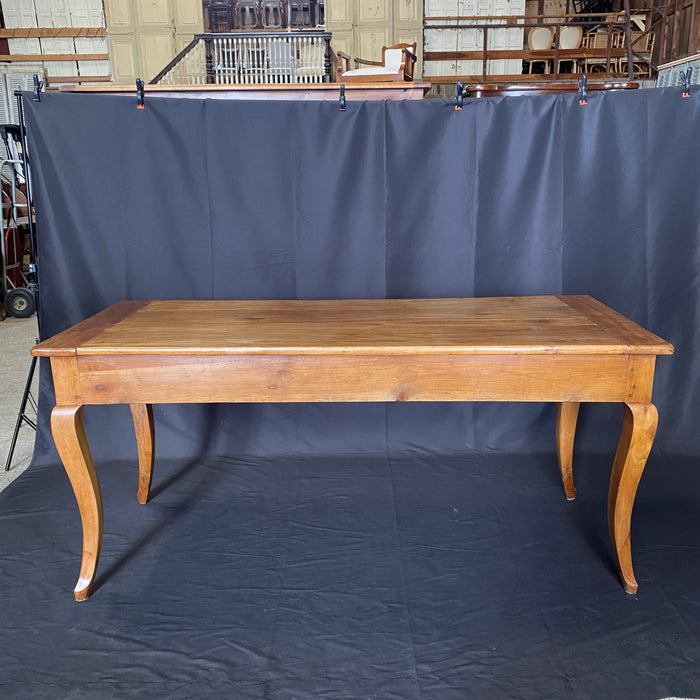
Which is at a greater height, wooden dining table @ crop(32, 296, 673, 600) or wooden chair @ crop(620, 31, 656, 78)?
wooden chair @ crop(620, 31, 656, 78)

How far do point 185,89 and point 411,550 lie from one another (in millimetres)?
3754

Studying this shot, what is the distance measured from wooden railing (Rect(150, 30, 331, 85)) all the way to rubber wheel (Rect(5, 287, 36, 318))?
3780 millimetres

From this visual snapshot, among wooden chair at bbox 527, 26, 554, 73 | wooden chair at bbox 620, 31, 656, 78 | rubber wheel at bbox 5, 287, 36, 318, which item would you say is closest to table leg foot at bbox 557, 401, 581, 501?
rubber wheel at bbox 5, 287, 36, 318

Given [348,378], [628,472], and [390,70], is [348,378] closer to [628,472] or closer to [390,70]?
[628,472]

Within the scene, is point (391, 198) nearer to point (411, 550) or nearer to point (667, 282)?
point (667, 282)

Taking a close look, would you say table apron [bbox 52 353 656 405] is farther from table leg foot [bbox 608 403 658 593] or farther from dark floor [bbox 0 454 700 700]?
dark floor [bbox 0 454 700 700]

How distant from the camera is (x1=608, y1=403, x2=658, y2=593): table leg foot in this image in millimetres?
1611

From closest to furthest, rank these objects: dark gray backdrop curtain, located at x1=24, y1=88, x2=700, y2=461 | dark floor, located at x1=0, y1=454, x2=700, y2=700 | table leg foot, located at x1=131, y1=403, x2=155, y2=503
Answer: dark floor, located at x1=0, y1=454, x2=700, y2=700
table leg foot, located at x1=131, y1=403, x2=155, y2=503
dark gray backdrop curtain, located at x1=24, y1=88, x2=700, y2=461

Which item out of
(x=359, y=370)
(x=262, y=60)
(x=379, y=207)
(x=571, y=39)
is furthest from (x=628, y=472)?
(x=571, y=39)

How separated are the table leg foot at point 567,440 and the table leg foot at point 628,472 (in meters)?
0.44

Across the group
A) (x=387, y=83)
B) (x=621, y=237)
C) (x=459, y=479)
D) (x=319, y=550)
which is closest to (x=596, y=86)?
(x=621, y=237)

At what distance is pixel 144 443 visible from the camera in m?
2.25

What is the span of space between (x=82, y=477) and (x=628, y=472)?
1437mm

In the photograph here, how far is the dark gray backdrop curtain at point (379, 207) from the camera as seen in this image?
2.41 m
